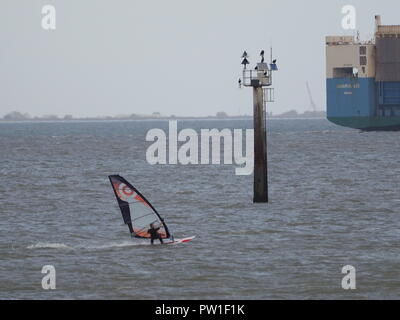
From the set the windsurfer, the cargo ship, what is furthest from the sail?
the cargo ship

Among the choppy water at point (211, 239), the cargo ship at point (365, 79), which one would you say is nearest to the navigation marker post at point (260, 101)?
the choppy water at point (211, 239)

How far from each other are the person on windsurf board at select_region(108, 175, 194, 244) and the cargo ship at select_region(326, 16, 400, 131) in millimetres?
121727

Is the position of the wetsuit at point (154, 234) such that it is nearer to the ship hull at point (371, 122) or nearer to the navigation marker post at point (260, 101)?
the navigation marker post at point (260, 101)

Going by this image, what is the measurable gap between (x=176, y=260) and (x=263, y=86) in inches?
484

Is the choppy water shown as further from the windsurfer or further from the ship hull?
the ship hull

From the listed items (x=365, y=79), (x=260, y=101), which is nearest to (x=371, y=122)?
(x=365, y=79)

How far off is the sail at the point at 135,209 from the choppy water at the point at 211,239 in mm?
636

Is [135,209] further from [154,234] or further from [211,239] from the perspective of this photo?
[211,239]

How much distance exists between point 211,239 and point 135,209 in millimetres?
3636

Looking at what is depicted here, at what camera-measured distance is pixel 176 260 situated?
30438 millimetres

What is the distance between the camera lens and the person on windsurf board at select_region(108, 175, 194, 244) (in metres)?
32.7

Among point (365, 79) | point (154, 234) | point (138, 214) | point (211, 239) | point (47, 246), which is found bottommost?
point (211, 239)

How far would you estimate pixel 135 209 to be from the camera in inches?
1298

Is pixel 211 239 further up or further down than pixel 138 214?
further down
